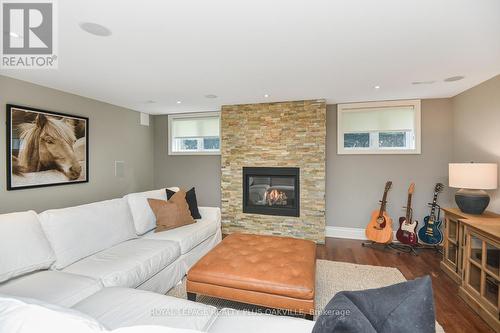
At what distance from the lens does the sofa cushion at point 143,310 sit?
1281 mm

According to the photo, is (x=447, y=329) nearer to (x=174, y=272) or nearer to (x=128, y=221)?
(x=174, y=272)

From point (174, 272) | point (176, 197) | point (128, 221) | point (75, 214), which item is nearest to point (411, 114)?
point (176, 197)

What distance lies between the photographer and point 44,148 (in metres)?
3.08

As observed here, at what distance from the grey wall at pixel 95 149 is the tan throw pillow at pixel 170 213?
56.6 inches

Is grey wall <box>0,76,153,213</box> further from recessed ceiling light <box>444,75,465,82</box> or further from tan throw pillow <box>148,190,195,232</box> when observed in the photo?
recessed ceiling light <box>444,75,465,82</box>

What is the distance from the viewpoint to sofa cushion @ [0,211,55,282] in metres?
1.66

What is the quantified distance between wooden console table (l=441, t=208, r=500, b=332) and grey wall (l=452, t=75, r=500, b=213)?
1.99 ft

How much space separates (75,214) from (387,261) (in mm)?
3655

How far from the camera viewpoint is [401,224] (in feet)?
12.0

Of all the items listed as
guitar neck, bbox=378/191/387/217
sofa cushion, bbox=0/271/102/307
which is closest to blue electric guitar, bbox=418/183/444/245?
guitar neck, bbox=378/191/387/217

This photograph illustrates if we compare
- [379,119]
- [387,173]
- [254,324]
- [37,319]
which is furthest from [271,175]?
[37,319]

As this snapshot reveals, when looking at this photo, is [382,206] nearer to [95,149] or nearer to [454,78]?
[454,78]

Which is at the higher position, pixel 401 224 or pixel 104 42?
pixel 104 42

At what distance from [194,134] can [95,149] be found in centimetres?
179
